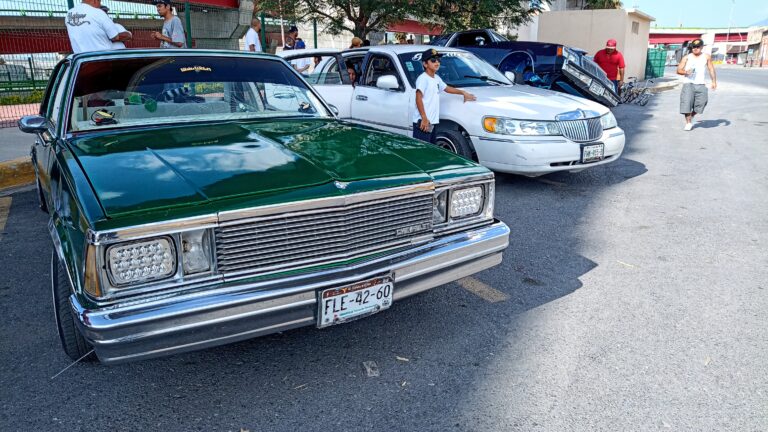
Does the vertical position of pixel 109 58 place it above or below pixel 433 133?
above

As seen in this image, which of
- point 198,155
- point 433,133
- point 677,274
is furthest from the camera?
point 433,133

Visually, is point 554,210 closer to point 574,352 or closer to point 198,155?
point 574,352

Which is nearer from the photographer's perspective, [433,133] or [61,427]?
[61,427]

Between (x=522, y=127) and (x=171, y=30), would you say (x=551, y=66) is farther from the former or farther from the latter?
(x=171, y=30)

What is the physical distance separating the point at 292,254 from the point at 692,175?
6257 mm

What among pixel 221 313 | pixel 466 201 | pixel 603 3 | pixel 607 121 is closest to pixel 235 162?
pixel 221 313

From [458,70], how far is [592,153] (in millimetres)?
1985

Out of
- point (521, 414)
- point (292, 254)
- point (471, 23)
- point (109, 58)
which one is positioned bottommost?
point (521, 414)

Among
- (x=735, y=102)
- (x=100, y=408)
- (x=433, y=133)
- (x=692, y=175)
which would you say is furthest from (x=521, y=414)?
(x=735, y=102)

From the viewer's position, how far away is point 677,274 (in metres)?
3.99

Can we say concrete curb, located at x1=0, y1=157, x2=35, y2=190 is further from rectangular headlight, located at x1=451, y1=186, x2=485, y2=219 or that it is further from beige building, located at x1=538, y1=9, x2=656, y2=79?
beige building, located at x1=538, y1=9, x2=656, y2=79

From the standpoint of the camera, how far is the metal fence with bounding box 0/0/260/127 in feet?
36.1

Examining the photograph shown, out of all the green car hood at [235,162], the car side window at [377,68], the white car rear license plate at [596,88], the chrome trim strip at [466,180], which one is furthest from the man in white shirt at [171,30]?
the white car rear license plate at [596,88]

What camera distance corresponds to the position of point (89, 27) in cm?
640
